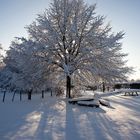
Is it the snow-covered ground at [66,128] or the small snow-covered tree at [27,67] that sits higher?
the small snow-covered tree at [27,67]

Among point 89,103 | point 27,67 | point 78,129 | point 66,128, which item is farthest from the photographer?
point 27,67

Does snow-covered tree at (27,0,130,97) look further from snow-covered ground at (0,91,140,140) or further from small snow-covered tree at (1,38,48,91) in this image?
snow-covered ground at (0,91,140,140)

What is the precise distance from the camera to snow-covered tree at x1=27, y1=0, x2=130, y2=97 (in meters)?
25.8

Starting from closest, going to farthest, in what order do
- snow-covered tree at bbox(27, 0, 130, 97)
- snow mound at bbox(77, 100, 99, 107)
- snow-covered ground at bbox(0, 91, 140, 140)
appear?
1. snow-covered ground at bbox(0, 91, 140, 140)
2. snow mound at bbox(77, 100, 99, 107)
3. snow-covered tree at bbox(27, 0, 130, 97)

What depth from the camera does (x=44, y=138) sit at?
387 inches

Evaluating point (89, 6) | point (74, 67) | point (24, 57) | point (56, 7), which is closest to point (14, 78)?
point (24, 57)

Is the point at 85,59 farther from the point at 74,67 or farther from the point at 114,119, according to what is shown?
the point at 114,119

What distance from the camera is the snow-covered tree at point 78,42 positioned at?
25.8m

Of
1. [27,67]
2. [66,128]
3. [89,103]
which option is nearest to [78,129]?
[66,128]

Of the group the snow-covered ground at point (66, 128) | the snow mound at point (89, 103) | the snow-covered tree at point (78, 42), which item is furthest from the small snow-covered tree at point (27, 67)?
the snow-covered ground at point (66, 128)

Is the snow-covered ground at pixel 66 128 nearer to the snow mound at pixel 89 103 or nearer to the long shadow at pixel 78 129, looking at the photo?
the long shadow at pixel 78 129

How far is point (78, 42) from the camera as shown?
2642cm

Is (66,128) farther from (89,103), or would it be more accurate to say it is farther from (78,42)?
(78,42)

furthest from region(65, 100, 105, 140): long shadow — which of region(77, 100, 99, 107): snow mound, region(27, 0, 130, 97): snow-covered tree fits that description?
region(27, 0, 130, 97): snow-covered tree
